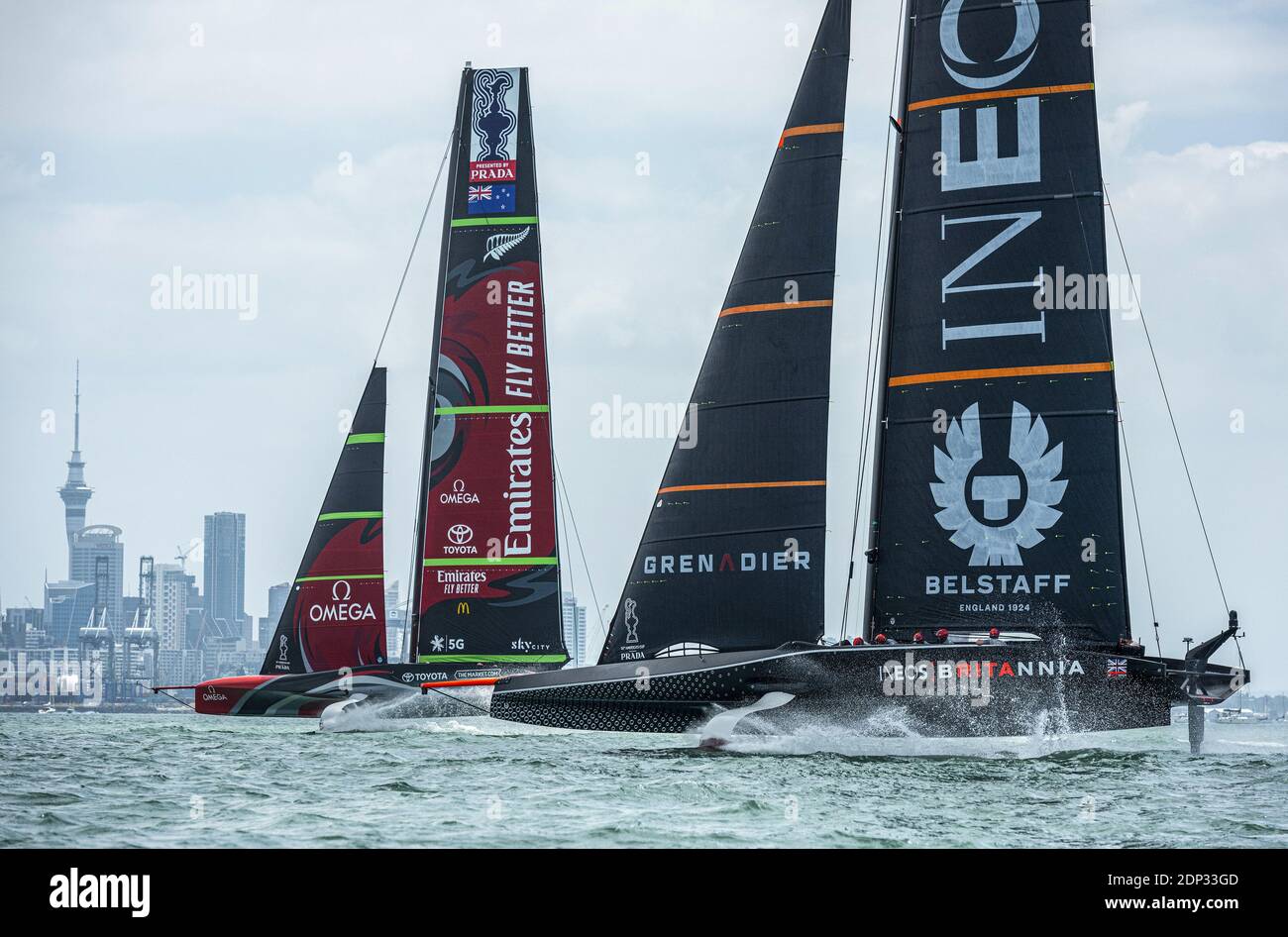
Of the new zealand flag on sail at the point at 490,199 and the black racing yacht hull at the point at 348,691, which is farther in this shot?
the new zealand flag on sail at the point at 490,199

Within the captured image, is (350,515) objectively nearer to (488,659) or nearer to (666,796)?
(488,659)

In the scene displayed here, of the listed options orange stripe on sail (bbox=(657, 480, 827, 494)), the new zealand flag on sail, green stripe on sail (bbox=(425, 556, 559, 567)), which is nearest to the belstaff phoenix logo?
orange stripe on sail (bbox=(657, 480, 827, 494))

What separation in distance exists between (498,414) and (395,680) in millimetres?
5346

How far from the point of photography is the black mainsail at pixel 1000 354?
19.8m

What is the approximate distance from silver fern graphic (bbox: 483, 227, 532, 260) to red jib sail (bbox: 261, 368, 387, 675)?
279 inches

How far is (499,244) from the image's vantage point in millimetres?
29797

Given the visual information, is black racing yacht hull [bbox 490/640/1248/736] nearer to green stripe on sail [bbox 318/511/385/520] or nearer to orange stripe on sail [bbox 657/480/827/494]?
orange stripe on sail [bbox 657/480/827/494]

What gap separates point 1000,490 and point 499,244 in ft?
42.2
